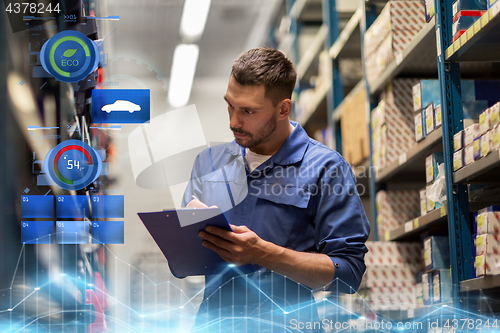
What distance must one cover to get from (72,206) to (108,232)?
0.16 m

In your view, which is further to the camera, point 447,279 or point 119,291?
point 447,279

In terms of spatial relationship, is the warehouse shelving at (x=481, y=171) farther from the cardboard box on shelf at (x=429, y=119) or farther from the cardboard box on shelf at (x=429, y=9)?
the cardboard box on shelf at (x=429, y=9)

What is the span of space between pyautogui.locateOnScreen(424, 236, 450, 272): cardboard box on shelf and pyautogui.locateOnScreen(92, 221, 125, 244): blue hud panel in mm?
1593

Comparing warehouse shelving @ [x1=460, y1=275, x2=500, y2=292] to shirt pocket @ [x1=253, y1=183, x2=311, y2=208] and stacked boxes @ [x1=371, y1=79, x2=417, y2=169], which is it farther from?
stacked boxes @ [x1=371, y1=79, x2=417, y2=169]

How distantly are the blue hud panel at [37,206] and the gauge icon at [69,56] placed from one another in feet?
1.28

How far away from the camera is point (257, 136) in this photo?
1.62m

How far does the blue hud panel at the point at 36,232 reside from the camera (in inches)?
60.0

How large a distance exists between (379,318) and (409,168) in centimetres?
200

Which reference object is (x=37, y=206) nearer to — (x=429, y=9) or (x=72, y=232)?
(x=72, y=232)

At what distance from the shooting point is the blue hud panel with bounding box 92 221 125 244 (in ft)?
5.80

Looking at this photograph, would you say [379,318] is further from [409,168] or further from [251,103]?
[409,168]

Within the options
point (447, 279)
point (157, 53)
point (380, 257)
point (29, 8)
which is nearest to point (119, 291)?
point (29, 8)

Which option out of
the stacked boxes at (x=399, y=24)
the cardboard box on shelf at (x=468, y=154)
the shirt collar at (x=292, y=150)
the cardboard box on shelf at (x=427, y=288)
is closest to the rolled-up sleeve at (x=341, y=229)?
the shirt collar at (x=292, y=150)

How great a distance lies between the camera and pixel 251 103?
1.60m
